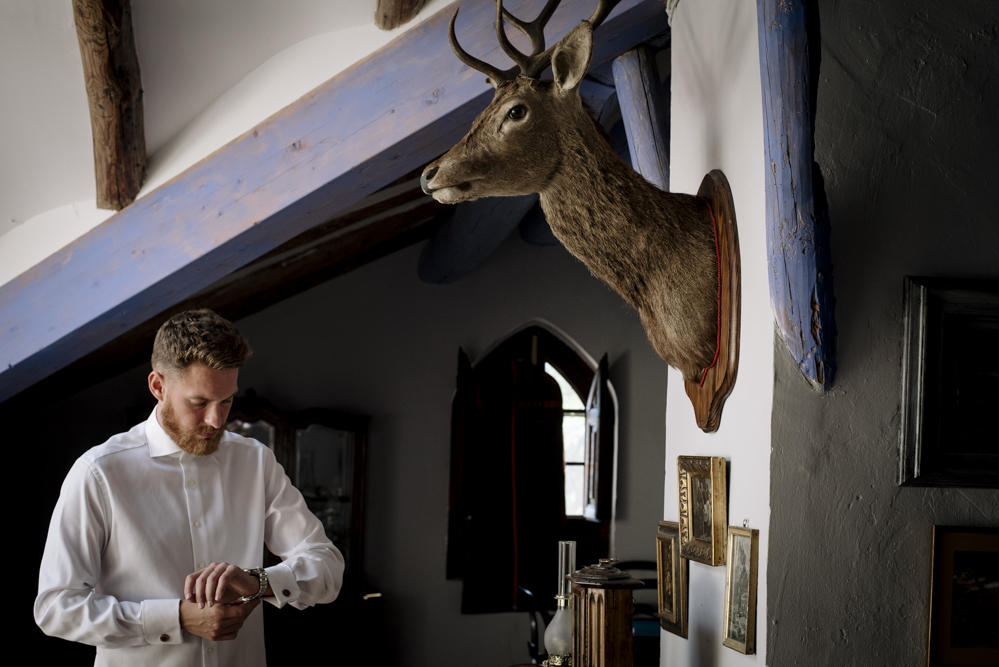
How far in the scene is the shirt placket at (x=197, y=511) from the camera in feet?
5.67

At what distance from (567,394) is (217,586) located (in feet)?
13.3

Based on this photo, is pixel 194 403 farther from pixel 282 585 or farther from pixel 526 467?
pixel 526 467

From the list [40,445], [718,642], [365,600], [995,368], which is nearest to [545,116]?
[995,368]

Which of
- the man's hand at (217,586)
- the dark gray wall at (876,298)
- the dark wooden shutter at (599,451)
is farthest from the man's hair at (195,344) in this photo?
the dark wooden shutter at (599,451)

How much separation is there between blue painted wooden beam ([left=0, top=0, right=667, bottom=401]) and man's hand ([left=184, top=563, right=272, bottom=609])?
4.26 feet

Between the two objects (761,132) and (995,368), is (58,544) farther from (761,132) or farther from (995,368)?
(995,368)

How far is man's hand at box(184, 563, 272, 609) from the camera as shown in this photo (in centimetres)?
→ 154

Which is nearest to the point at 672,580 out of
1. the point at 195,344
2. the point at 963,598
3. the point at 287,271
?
the point at 963,598

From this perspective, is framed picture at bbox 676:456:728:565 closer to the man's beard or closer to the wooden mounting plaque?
the wooden mounting plaque

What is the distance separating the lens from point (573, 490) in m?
5.43

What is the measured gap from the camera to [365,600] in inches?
182

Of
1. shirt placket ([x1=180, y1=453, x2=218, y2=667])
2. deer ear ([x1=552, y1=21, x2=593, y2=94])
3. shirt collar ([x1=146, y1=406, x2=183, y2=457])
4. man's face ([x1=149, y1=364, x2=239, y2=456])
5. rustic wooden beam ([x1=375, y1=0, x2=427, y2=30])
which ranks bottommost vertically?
shirt placket ([x1=180, y1=453, x2=218, y2=667])

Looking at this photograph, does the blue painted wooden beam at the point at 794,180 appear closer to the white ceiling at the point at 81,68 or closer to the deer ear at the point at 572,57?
the deer ear at the point at 572,57

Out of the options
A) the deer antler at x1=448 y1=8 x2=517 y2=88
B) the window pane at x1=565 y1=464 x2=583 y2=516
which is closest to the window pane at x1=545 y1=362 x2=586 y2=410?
the window pane at x1=565 y1=464 x2=583 y2=516
